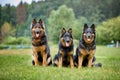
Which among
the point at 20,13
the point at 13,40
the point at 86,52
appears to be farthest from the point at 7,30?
the point at 86,52

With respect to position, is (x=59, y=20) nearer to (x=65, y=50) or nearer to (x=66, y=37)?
(x=66, y=37)

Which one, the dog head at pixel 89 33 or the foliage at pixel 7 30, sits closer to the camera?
the foliage at pixel 7 30

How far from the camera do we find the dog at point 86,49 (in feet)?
12.9

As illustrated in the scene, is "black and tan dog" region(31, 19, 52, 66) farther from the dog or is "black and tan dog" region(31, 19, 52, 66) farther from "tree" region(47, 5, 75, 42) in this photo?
the dog

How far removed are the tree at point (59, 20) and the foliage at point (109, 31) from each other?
0.32 metres

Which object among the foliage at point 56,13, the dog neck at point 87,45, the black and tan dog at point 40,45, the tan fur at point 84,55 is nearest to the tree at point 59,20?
the foliage at point 56,13

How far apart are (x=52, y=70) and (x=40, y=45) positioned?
611mm

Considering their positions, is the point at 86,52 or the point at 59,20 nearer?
the point at 59,20

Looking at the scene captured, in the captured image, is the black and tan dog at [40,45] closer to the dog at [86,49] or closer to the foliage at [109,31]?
the dog at [86,49]

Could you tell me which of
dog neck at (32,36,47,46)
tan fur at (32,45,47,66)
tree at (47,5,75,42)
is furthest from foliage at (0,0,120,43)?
tan fur at (32,45,47,66)

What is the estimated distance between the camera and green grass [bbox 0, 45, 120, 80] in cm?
334

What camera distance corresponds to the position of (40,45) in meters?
4.25

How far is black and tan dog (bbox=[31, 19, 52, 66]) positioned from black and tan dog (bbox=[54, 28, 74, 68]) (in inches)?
4.5

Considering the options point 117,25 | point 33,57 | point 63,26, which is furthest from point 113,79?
point 33,57
